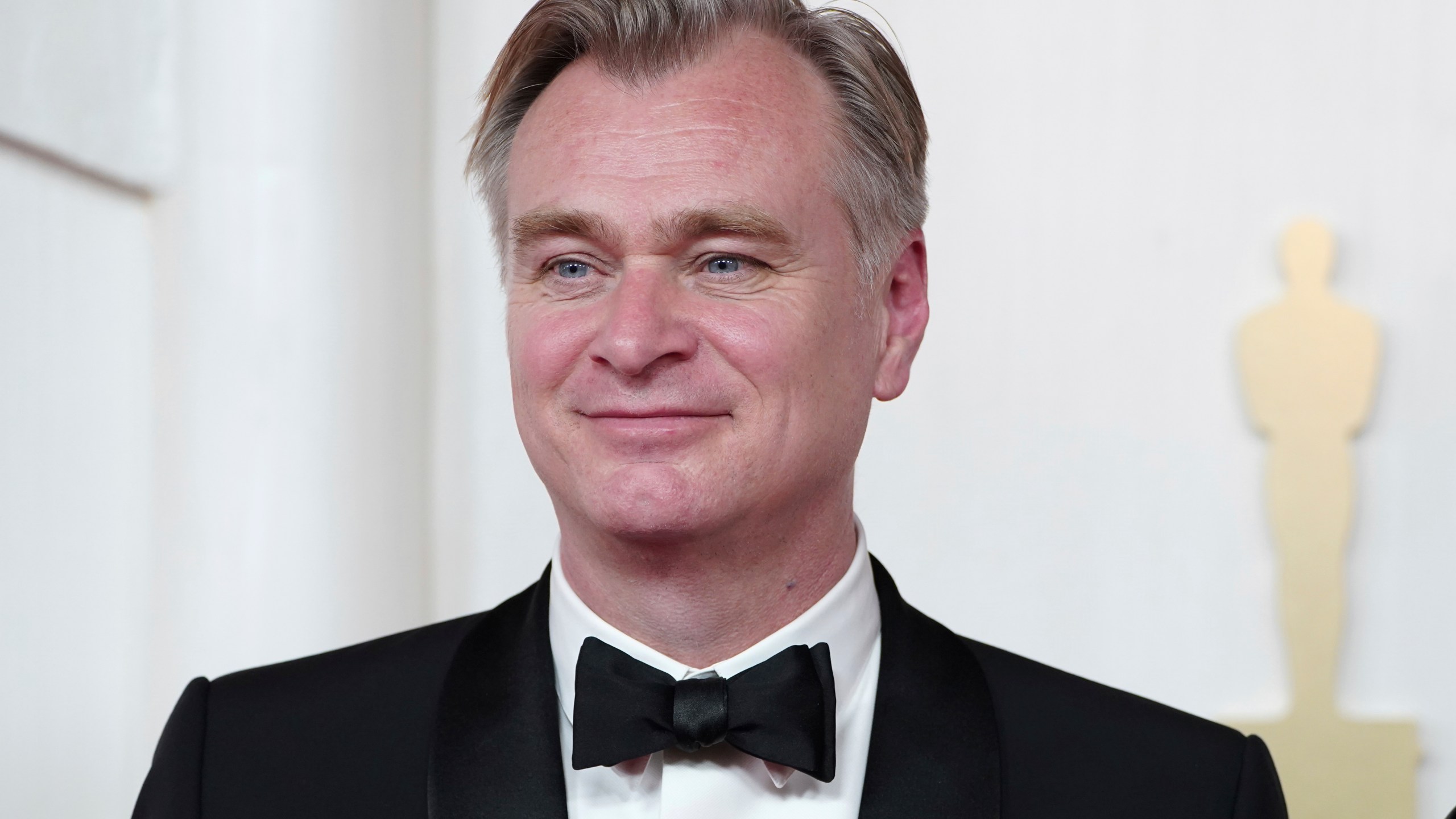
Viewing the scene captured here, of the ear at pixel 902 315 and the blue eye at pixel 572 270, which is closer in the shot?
the blue eye at pixel 572 270

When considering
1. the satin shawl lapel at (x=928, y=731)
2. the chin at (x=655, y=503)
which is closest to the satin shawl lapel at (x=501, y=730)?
the chin at (x=655, y=503)

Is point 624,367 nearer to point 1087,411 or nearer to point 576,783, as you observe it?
point 576,783

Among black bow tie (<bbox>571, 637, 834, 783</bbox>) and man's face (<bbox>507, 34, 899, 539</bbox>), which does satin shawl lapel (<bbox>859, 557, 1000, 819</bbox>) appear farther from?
man's face (<bbox>507, 34, 899, 539</bbox>)

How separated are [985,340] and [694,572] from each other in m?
1.71

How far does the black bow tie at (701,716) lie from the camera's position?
1.68 m

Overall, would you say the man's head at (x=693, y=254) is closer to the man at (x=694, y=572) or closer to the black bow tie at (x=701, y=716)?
the man at (x=694, y=572)

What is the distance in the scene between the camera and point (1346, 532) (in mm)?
3230

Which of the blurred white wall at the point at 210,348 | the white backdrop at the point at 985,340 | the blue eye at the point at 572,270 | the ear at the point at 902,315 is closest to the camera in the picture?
the blue eye at the point at 572,270

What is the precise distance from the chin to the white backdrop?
4.90 feet

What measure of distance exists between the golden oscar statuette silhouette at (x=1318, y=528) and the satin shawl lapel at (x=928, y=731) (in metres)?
1.56

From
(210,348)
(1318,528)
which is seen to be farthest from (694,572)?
(1318,528)

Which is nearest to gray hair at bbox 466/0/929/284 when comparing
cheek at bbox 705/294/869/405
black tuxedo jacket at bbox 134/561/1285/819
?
cheek at bbox 705/294/869/405

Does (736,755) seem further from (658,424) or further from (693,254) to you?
(693,254)

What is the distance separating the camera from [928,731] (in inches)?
70.4
